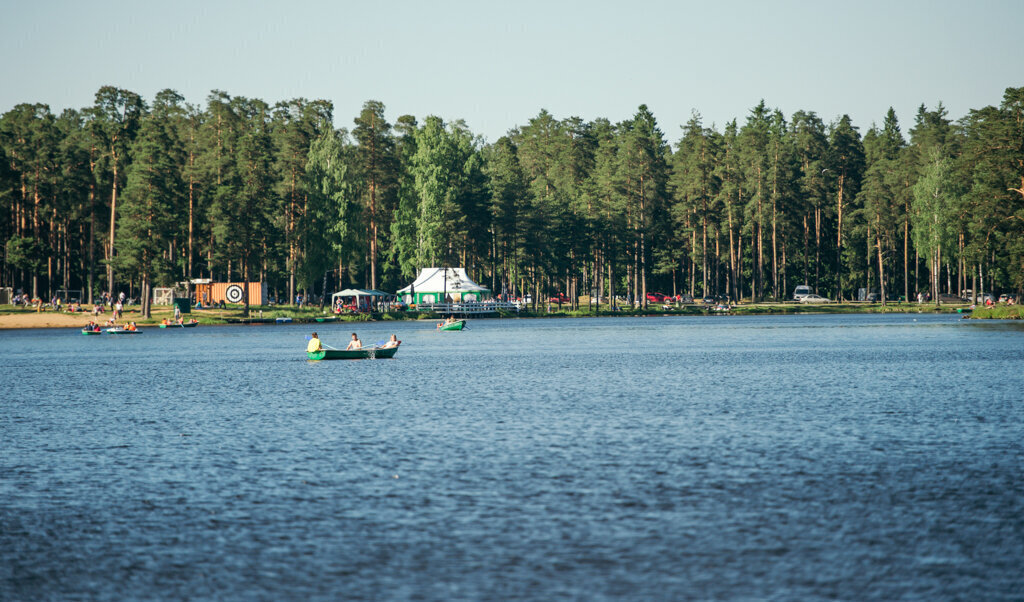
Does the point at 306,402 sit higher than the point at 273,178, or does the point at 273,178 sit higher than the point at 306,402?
the point at 273,178

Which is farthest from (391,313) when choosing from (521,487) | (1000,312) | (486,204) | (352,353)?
(521,487)

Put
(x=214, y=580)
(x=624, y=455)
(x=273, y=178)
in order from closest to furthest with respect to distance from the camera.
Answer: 1. (x=214, y=580)
2. (x=624, y=455)
3. (x=273, y=178)

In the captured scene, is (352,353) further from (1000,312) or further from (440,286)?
(1000,312)

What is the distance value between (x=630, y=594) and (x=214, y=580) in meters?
7.01

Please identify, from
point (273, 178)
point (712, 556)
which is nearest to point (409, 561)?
point (712, 556)

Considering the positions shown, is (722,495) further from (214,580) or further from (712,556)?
(214,580)

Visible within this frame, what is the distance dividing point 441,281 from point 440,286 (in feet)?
2.38

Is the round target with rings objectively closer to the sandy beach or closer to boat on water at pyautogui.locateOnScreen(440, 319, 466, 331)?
the sandy beach

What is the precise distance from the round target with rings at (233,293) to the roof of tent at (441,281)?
23.7 meters

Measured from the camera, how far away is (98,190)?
422 feet

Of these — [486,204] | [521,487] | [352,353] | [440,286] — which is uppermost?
[486,204]

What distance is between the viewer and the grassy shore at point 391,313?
118062 millimetres

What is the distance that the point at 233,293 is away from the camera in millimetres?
135125

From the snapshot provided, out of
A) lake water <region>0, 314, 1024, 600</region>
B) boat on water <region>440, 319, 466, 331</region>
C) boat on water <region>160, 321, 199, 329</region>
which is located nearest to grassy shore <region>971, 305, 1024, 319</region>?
boat on water <region>440, 319, 466, 331</region>
